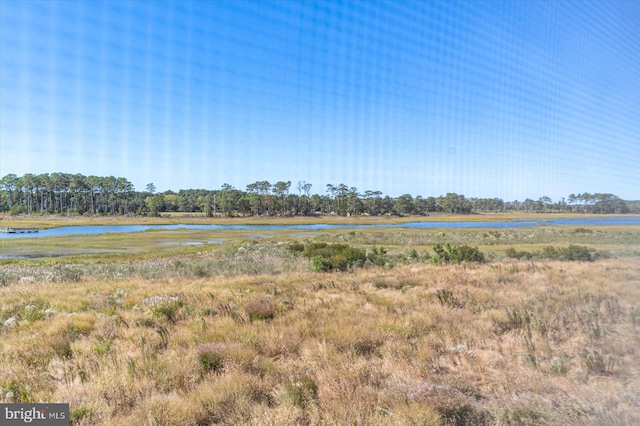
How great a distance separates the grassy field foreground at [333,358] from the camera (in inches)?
135

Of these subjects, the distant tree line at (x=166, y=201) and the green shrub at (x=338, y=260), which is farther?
the distant tree line at (x=166, y=201)

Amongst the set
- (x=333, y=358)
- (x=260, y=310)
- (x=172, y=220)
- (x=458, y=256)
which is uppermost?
(x=333, y=358)

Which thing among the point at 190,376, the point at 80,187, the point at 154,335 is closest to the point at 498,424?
the point at 190,376

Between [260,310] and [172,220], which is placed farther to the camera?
[172,220]

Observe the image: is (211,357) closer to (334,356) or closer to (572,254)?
(334,356)

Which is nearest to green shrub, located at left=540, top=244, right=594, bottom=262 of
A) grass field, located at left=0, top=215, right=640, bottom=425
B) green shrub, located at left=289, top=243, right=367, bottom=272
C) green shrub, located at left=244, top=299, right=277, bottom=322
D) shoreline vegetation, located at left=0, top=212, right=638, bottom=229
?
grass field, located at left=0, top=215, right=640, bottom=425

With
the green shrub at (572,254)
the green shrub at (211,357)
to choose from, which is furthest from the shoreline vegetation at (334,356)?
the green shrub at (572,254)

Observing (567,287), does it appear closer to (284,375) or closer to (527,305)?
(527,305)

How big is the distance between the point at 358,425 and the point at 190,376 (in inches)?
97.5

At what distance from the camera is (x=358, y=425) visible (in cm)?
311

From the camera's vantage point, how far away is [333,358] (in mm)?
4883

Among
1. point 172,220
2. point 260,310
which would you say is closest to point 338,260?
point 260,310

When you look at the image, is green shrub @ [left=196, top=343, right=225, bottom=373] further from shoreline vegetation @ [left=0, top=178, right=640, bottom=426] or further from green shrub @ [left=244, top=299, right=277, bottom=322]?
green shrub @ [left=244, top=299, right=277, bottom=322]

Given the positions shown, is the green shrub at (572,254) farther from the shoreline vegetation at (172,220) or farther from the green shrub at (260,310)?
the shoreline vegetation at (172,220)
